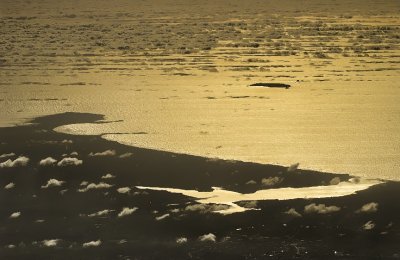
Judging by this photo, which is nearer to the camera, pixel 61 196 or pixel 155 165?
pixel 61 196

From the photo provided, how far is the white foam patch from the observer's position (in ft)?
18.4

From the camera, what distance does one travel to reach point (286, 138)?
7.26m

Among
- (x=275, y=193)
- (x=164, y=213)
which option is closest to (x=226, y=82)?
(x=275, y=193)

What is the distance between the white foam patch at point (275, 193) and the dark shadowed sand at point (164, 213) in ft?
0.25

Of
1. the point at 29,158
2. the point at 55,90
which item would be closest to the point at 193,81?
the point at 55,90

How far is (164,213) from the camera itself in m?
5.31

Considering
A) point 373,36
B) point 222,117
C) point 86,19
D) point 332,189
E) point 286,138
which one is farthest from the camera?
A: point 86,19

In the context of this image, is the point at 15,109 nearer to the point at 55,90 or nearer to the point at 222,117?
the point at 55,90

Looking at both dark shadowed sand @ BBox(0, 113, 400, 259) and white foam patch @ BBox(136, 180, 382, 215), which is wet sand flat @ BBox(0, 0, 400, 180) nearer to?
white foam patch @ BBox(136, 180, 382, 215)

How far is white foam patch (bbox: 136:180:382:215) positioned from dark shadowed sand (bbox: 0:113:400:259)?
0.25 feet

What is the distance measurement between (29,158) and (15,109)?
1.97 meters

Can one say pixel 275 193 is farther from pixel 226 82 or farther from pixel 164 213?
pixel 226 82

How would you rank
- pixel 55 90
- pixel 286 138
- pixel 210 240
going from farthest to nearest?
pixel 55 90
pixel 286 138
pixel 210 240

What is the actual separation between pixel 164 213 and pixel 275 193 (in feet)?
2.65
